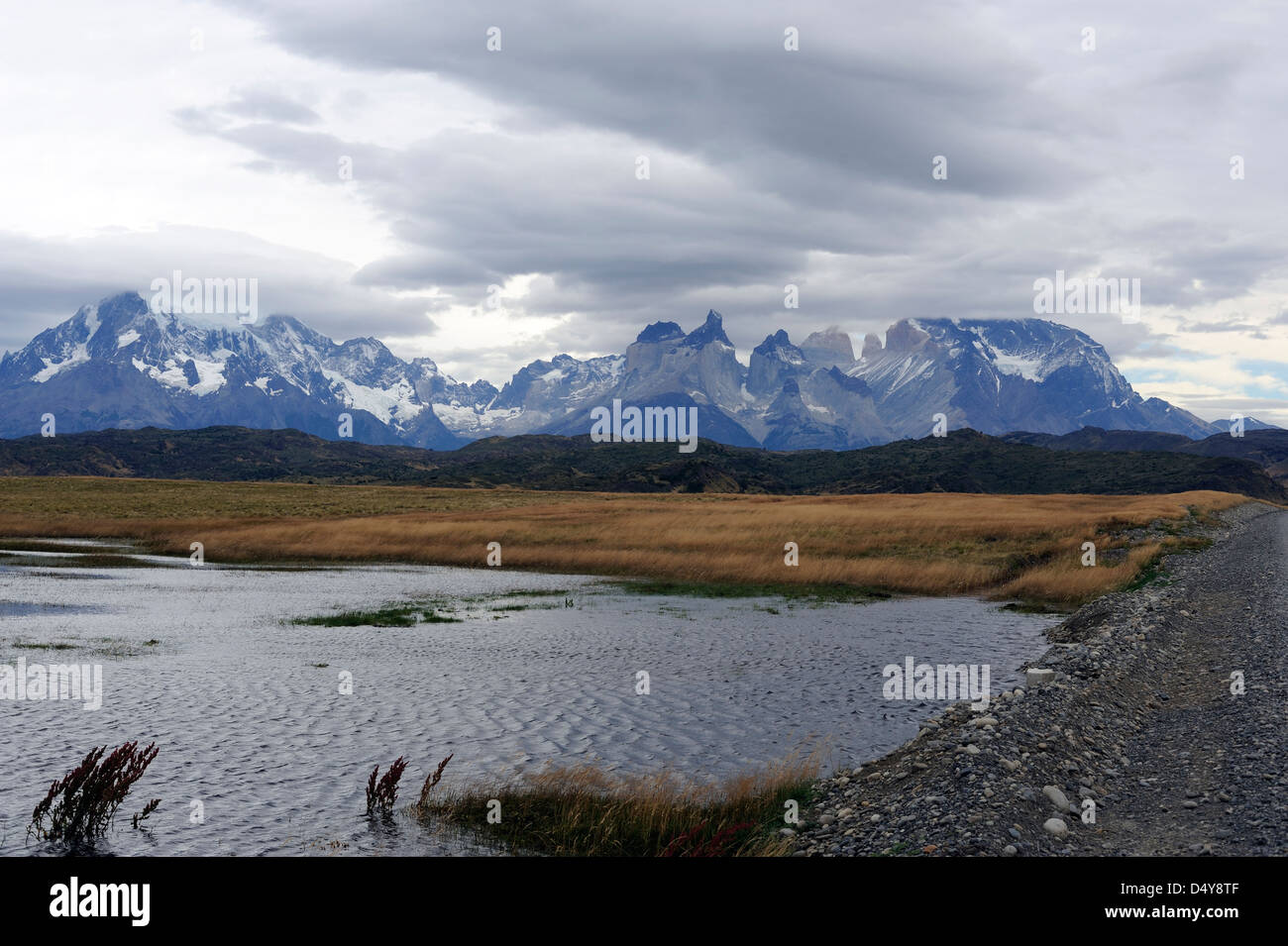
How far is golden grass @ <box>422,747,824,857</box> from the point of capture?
44.0ft

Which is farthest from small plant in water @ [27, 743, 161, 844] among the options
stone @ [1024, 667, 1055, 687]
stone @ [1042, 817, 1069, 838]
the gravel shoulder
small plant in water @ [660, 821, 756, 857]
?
stone @ [1024, 667, 1055, 687]

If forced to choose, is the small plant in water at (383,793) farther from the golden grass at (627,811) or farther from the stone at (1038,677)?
the stone at (1038,677)

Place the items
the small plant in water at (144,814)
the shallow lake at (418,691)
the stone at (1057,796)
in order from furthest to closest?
1. the shallow lake at (418,691)
2. the small plant in water at (144,814)
3. the stone at (1057,796)

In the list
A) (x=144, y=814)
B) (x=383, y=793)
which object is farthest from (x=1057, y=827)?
(x=144, y=814)

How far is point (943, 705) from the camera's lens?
22578 mm

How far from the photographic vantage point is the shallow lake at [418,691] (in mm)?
15492

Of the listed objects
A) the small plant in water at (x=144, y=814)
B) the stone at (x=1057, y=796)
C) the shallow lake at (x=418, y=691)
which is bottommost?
the shallow lake at (x=418, y=691)

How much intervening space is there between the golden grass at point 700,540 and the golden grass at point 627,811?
104 feet

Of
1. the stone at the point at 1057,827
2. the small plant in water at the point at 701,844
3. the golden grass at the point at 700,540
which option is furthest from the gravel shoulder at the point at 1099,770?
the golden grass at the point at 700,540

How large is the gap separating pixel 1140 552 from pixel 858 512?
3158 cm

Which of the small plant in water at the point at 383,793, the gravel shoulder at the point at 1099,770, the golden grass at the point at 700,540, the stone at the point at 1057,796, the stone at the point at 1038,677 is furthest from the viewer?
the golden grass at the point at 700,540
